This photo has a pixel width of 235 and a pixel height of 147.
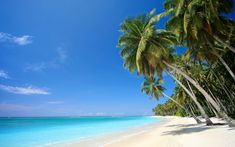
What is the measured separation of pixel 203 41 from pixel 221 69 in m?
Answer: 11.0

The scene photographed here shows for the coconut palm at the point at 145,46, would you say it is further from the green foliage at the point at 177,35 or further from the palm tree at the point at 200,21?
the palm tree at the point at 200,21

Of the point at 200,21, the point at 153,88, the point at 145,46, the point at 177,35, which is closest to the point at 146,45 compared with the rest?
the point at 145,46

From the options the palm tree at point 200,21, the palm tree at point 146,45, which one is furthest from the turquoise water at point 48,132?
the palm tree at point 200,21

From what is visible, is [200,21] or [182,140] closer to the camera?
[182,140]

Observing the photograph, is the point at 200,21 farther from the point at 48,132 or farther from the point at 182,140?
the point at 48,132

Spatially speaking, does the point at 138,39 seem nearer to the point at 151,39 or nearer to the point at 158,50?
the point at 151,39

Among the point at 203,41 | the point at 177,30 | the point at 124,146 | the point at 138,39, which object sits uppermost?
the point at 138,39

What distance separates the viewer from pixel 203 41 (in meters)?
13.1

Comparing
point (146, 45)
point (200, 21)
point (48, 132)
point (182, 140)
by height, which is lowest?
point (182, 140)

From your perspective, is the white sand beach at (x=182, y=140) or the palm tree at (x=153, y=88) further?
the palm tree at (x=153, y=88)

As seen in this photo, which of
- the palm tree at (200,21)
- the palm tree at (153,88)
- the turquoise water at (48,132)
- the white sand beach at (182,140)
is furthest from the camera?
the palm tree at (153,88)

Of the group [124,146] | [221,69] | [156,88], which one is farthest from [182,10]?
[156,88]

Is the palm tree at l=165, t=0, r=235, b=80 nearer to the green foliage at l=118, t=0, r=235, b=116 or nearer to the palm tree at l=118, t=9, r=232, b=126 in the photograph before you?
the green foliage at l=118, t=0, r=235, b=116

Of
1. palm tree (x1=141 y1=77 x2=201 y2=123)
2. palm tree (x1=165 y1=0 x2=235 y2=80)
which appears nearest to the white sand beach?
palm tree (x1=165 y1=0 x2=235 y2=80)
